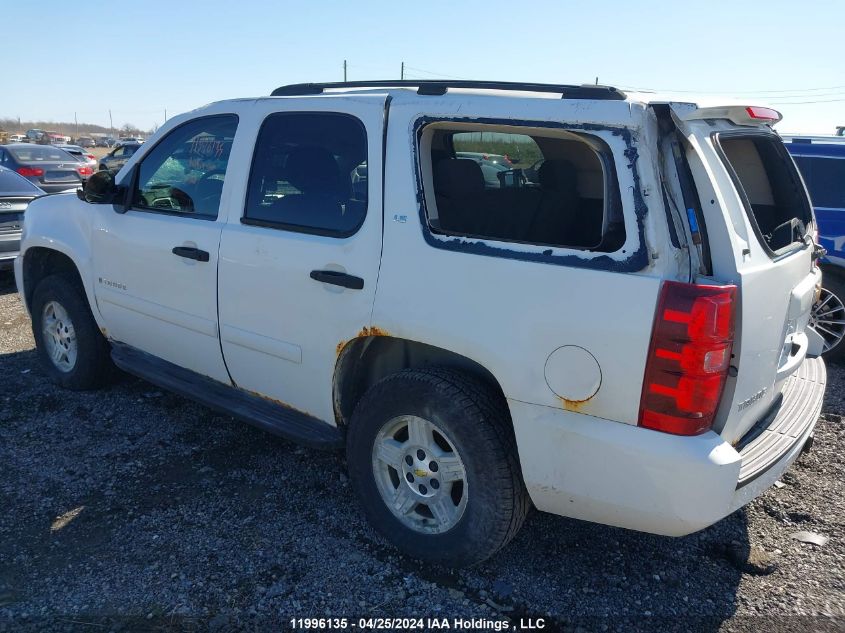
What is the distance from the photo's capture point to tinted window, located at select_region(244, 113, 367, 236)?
10.2 ft

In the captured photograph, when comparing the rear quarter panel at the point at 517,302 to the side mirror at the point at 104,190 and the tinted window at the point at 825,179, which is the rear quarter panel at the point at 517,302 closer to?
the side mirror at the point at 104,190

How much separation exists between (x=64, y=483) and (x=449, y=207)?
2.57 metres

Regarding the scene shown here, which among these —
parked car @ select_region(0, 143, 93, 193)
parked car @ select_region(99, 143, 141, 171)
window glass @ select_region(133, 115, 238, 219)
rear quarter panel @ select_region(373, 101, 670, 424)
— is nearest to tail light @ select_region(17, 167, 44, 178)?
parked car @ select_region(0, 143, 93, 193)

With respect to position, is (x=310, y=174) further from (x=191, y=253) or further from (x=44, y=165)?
(x=44, y=165)

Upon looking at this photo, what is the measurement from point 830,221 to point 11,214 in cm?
876

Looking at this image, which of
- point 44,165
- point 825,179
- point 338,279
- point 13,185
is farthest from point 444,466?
point 44,165

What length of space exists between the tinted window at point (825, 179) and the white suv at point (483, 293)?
289 centimetres

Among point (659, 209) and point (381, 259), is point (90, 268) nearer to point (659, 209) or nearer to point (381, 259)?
point (381, 259)

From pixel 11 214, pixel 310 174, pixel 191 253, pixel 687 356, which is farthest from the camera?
pixel 11 214

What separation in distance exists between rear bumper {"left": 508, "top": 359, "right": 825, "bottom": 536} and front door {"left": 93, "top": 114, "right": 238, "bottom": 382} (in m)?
1.96

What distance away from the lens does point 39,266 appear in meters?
5.03

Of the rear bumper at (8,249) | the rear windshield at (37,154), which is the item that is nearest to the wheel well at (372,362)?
the rear bumper at (8,249)

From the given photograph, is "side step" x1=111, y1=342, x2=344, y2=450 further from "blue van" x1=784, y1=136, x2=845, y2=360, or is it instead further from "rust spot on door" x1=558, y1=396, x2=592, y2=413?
"blue van" x1=784, y1=136, x2=845, y2=360

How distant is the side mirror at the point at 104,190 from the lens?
4.17m
